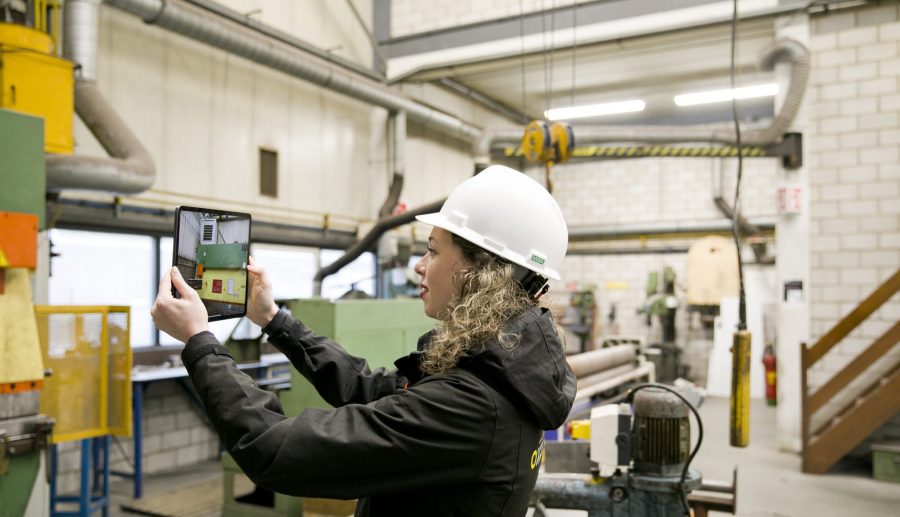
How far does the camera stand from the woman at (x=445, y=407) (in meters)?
1.00

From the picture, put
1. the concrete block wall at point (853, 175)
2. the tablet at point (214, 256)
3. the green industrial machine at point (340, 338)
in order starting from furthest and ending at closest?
the concrete block wall at point (853, 175)
the green industrial machine at point (340, 338)
the tablet at point (214, 256)

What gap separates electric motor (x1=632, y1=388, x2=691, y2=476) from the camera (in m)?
2.31

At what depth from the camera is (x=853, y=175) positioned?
5539 millimetres

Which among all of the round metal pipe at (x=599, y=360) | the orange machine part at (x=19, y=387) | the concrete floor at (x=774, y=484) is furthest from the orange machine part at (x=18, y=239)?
the round metal pipe at (x=599, y=360)

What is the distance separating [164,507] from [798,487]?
448 cm

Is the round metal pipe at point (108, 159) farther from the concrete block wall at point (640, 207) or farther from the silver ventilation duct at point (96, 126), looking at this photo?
the concrete block wall at point (640, 207)

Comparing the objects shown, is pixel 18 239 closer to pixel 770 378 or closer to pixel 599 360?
pixel 599 360

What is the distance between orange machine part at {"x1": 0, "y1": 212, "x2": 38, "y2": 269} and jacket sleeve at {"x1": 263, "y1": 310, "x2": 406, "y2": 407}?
123 cm

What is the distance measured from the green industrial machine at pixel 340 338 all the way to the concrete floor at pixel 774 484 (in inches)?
45.7

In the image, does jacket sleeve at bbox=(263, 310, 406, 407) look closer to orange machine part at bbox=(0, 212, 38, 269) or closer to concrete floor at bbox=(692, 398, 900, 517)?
orange machine part at bbox=(0, 212, 38, 269)

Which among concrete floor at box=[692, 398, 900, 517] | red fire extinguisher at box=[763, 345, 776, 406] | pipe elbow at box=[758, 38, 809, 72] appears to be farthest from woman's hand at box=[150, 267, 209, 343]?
red fire extinguisher at box=[763, 345, 776, 406]

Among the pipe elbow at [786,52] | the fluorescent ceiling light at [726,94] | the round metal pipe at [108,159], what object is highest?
the fluorescent ceiling light at [726,94]

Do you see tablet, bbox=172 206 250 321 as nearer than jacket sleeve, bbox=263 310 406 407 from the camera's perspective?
Yes

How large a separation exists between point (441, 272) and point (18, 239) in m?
1.71
